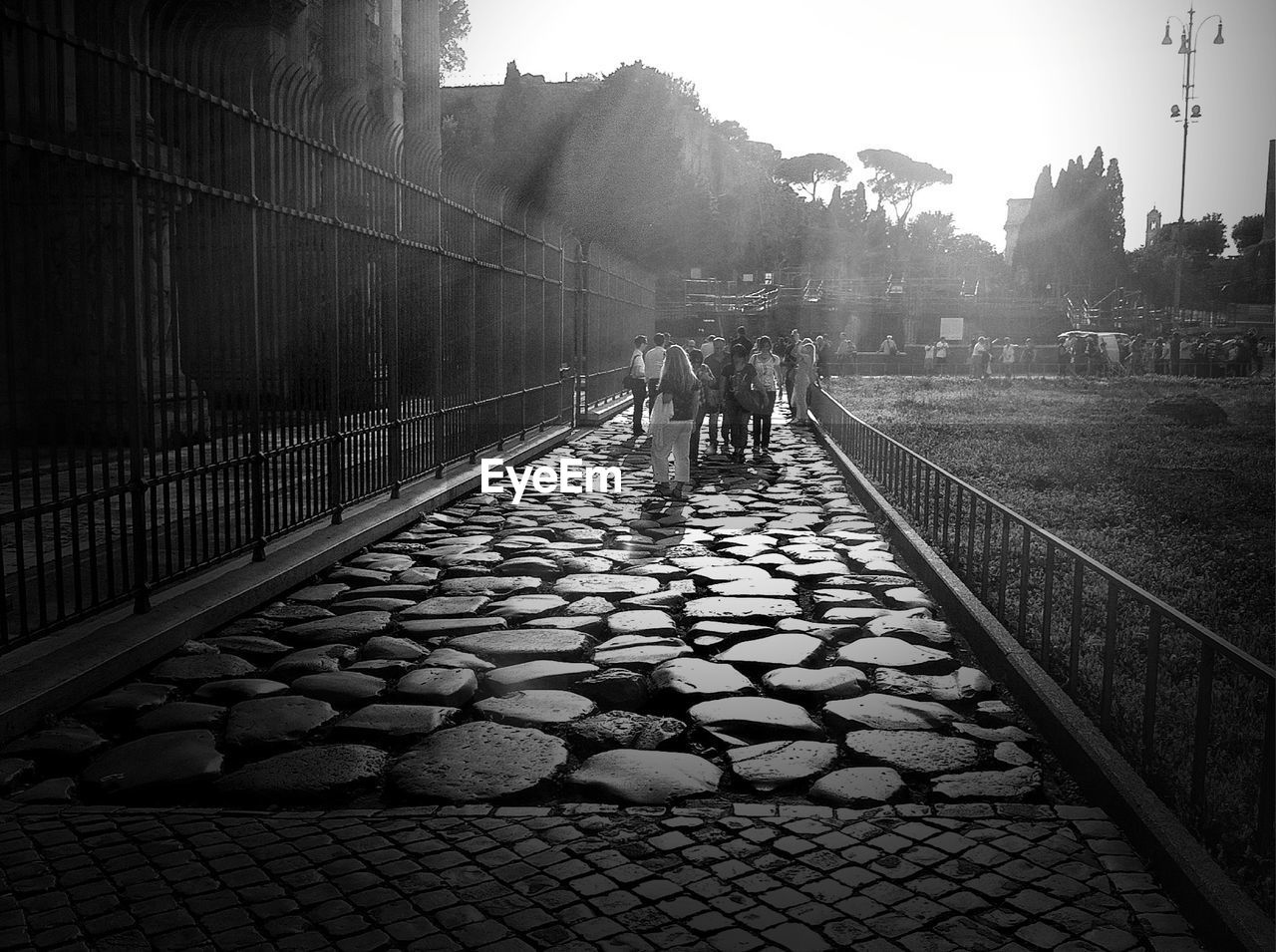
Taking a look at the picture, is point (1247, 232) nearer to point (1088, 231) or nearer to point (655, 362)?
point (1088, 231)

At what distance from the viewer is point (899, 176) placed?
145875mm

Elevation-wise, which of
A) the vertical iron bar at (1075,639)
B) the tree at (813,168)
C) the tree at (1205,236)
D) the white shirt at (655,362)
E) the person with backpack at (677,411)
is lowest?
the vertical iron bar at (1075,639)

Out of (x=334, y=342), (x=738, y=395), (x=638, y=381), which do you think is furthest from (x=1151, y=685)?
(x=638, y=381)

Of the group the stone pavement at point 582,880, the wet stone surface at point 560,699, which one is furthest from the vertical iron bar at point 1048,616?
the stone pavement at point 582,880

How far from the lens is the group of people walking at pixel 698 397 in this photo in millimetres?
12156

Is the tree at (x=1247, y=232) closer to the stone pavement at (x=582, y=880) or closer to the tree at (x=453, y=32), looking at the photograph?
the tree at (x=453, y=32)

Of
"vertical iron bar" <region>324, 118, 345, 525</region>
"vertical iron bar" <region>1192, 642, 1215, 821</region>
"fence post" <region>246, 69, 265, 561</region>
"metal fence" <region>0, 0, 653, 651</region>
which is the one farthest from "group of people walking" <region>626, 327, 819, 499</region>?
"vertical iron bar" <region>1192, 642, 1215, 821</region>

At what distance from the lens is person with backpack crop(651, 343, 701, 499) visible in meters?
12.1

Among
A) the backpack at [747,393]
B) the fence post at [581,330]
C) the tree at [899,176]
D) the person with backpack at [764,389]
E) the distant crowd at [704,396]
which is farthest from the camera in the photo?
the tree at [899,176]

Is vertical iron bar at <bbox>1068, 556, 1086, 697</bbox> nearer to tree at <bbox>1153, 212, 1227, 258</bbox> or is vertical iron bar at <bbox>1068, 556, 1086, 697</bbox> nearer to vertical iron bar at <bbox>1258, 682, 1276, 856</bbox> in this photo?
vertical iron bar at <bbox>1258, 682, 1276, 856</bbox>

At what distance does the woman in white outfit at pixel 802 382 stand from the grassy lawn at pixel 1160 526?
120 cm

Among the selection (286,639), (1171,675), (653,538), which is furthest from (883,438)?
(286,639)

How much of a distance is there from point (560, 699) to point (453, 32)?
54670 millimetres

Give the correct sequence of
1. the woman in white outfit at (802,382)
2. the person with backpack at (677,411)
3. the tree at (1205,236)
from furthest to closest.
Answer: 1. the tree at (1205,236)
2. the woman in white outfit at (802,382)
3. the person with backpack at (677,411)
